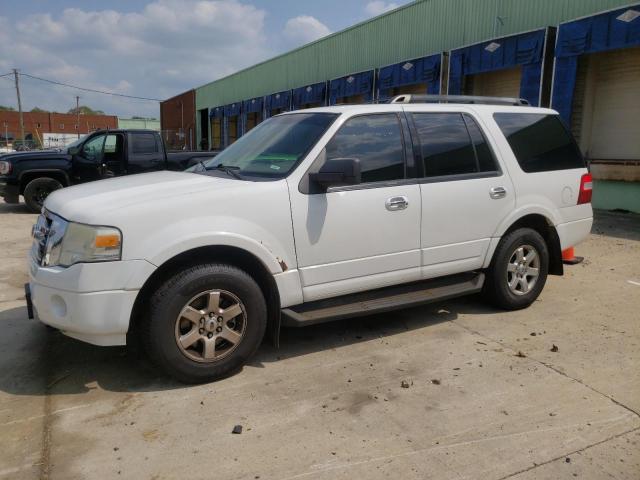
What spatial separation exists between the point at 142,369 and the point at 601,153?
12.3 meters

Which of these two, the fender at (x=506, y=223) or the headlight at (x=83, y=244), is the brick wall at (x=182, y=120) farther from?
the headlight at (x=83, y=244)

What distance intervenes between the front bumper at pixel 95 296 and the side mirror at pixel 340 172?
1297mm

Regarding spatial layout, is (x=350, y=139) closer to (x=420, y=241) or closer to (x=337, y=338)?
(x=420, y=241)

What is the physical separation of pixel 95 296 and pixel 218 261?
80 centimetres

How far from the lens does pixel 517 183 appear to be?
4828 millimetres

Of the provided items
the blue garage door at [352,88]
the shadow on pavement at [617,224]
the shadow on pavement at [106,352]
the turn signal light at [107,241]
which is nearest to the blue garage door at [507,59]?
the shadow on pavement at [617,224]

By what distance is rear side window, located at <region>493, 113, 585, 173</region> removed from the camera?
16.1ft

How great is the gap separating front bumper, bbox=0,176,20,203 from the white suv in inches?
347

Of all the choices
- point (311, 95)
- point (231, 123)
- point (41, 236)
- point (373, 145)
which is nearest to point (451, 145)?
point (373, 145)

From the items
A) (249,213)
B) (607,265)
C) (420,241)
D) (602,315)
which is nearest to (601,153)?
(607,265)

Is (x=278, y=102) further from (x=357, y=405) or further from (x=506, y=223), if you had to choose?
(x=357, y=405)

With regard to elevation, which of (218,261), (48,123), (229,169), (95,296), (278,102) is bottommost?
(95,296)

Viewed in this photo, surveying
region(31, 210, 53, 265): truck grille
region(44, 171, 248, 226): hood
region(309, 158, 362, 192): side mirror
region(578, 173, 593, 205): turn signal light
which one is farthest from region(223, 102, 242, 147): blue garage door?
region(309, 158, 362, 192): side mirror

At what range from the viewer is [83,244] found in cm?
320
